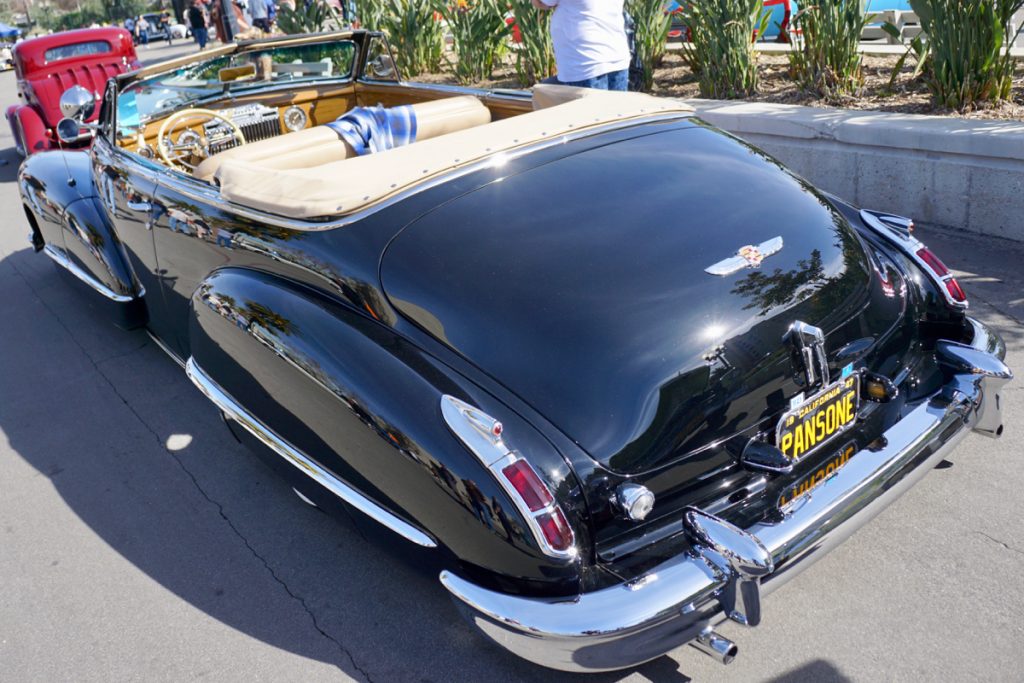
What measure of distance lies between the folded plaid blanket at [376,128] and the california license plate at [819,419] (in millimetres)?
2102

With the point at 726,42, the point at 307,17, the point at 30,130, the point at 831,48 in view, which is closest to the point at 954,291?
the point at 831,48

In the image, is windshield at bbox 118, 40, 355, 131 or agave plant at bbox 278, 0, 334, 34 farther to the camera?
agave plant at bbox 278, 0, 334, 34

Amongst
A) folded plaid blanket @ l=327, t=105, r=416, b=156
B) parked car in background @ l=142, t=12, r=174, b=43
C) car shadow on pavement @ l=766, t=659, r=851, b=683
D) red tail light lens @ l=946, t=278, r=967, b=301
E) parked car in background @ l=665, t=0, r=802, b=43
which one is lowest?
car shadow on pavement @ l=766, t=659, r=851, b=683

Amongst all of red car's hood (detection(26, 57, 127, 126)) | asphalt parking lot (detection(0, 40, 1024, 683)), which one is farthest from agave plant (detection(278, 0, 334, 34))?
asphalt parking lot (detection(0, 40, 1024, 683))

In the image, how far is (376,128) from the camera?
3.80 meters

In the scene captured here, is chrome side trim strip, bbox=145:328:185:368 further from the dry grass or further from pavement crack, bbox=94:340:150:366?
the dry grass

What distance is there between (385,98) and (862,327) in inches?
135

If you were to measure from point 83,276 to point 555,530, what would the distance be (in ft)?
11.4

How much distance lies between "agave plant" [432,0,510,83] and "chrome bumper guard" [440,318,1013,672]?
841 centimetres

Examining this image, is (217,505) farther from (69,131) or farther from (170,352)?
(69,131)

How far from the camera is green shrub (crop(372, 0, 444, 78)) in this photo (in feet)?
35.7

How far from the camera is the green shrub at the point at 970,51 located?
18.0 feet

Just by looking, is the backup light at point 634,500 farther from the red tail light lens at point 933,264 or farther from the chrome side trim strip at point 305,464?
the red tail light lens at point 933,264

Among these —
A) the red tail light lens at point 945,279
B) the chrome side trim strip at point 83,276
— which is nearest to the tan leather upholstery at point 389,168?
the red tail light lens at point 945,279
